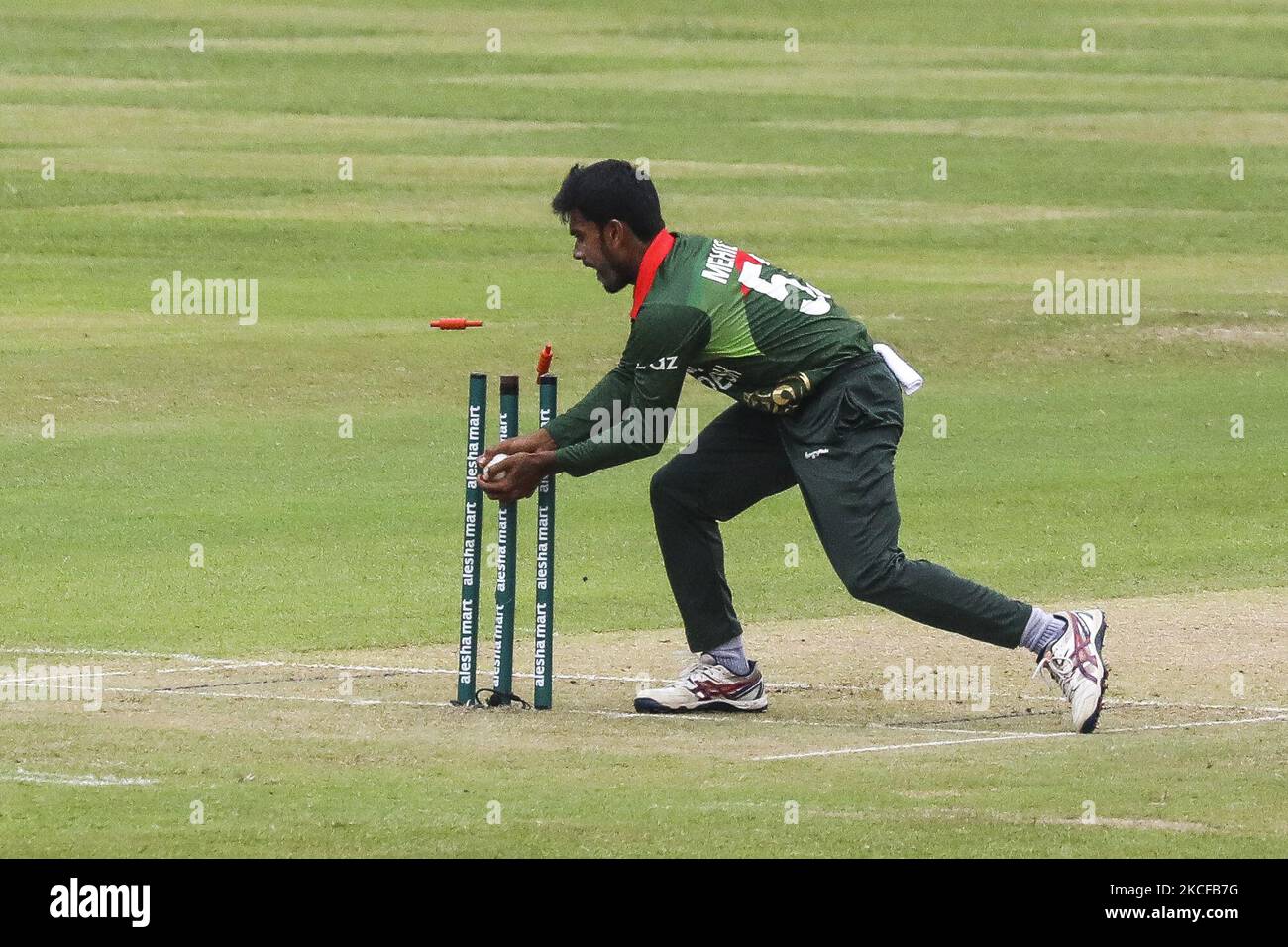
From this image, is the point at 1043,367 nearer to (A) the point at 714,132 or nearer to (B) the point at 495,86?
(A) the point at 714,132

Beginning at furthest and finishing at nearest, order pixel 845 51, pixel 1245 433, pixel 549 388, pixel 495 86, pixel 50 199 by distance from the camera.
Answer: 1. pixel 845 51
2. pixel 495 86
3. pixel 50 199
4. pixel 1245 433
5. pixel 549 388

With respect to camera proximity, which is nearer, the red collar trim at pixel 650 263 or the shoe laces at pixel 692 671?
the red collar trim at pixel 650 263

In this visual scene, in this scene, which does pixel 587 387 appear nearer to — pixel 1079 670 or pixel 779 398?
pixel 779 398

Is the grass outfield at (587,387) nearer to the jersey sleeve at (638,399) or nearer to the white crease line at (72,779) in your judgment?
the white crease line at (72,779)

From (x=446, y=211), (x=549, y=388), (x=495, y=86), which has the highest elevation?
(x=495, y=86)

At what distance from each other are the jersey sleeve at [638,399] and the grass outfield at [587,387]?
1095 millimetres

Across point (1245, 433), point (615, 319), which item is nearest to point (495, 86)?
point (615, 319)

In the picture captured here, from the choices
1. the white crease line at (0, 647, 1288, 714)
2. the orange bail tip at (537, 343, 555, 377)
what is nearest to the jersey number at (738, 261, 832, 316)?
the orange bail tip at (537, 343, 555, 377)

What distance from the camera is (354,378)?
2069 centimetres

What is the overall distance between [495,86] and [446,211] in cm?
976

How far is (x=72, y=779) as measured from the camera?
8.34 meters

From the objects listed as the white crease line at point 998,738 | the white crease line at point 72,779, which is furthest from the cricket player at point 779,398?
the white crease line at point 72,779

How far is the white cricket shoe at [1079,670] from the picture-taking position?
9234mm

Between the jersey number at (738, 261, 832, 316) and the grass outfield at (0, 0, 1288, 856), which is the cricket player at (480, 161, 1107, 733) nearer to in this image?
the jersey number at (738, 261, 832, 316)
